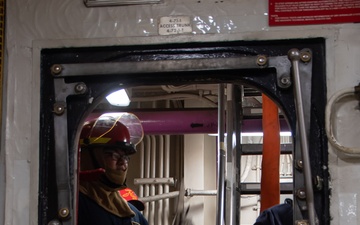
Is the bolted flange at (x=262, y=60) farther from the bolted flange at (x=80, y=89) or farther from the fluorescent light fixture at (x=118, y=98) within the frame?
the fluorescent light fixture at (x=118, y=98)

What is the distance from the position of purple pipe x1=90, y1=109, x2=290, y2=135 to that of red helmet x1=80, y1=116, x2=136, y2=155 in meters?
0.25

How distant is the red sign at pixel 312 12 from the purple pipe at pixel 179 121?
2071 millimetres

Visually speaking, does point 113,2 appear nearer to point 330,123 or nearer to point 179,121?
point 330,123

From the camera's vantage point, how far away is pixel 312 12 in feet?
5.03

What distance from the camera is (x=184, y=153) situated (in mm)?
5301

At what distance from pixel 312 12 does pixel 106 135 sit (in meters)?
1.99

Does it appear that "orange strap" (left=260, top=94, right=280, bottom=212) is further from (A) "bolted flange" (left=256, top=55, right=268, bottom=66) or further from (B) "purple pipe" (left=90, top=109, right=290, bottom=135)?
(B) "purple pipe" (left=90, top=109, right=290, bottom=135)

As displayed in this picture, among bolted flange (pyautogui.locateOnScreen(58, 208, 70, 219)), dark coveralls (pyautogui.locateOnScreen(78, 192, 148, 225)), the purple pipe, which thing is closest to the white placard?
bolted flange (pyautogui.locateOnScreen(58, 208, 70, 219))

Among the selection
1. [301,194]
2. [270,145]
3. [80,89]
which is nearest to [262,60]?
[301,194]

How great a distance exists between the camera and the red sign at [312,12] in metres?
1.51

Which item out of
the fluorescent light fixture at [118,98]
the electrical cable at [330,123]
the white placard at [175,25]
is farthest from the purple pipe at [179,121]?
the electrical cable at [330,123]

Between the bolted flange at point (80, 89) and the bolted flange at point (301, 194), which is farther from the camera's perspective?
the bolted flange at point (80, 89)

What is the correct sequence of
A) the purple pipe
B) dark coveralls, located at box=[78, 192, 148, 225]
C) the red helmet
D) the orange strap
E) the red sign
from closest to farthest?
the red sign < the orange strap < dark coveralls, located at box=[78, 192, 148, 225] < the red helmet < the purple pipe

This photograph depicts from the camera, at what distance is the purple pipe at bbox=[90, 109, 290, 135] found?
3.68m
